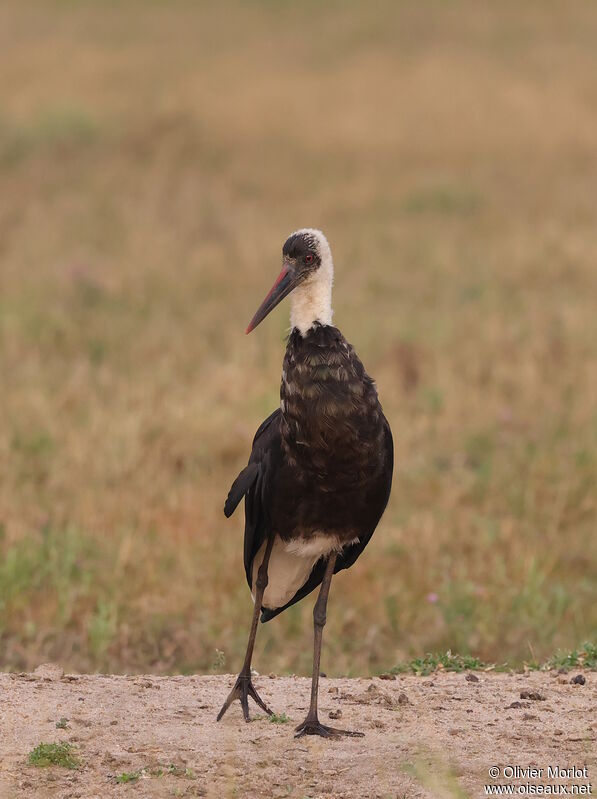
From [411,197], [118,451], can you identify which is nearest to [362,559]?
[118,451]

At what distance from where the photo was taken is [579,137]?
22031mm

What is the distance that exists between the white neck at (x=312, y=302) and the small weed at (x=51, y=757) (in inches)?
67.1

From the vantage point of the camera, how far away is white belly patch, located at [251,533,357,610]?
4746mm

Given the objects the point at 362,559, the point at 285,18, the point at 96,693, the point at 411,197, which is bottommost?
the point at 96,693

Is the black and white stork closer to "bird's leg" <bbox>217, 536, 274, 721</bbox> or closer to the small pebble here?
"bird's leg" <bbox>217, 536, 274, 721</bbox>

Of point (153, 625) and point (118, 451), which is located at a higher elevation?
point (118, 451)

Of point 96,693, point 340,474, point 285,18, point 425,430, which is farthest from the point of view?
point 285,18

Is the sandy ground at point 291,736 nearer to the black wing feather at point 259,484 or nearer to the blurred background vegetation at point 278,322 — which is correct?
the black wing feather at point 259,484

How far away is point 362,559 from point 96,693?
306 cm

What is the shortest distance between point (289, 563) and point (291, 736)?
75 cm

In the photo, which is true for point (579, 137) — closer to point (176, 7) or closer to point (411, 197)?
point (411, 197)

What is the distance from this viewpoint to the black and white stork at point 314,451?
452 cm

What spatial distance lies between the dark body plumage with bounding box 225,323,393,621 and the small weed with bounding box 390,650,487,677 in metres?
1.26

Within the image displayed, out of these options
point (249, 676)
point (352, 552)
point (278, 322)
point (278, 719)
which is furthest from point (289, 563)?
point (278, 322)
